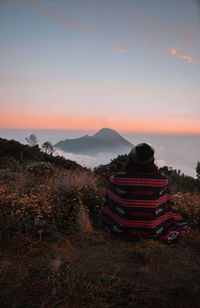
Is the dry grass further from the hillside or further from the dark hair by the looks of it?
the dark hair

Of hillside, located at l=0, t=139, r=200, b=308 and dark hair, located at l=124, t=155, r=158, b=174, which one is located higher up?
dark hair, located at l=124, t=155, r=158, b=174

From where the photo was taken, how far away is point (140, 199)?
12.6ft

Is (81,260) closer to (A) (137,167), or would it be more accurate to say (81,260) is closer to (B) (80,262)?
(B) (80,262)

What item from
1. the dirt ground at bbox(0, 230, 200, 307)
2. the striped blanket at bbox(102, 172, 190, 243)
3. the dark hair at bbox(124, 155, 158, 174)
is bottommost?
the dirt ground at bbox(0, 230, 200, 307)

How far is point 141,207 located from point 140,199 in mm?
134

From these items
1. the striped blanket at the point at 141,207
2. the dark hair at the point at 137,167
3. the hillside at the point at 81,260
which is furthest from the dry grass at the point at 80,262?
the dark hair at the point at 137,167

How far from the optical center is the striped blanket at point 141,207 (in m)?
3.85

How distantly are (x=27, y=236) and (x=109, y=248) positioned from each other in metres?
1.36

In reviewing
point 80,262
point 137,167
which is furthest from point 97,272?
point 137,167

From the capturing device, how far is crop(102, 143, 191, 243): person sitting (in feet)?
12.6

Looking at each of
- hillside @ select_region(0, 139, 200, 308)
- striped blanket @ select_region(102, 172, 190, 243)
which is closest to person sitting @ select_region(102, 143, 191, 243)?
striped blanket @ select_region(102, 172, 190, 243)

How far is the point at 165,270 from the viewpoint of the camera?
3180 mm

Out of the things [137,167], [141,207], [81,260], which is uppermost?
[137,167]

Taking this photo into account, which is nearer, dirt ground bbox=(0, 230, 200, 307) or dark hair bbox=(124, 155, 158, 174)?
dirt ground bbox=(0, 230, 200, 307)
